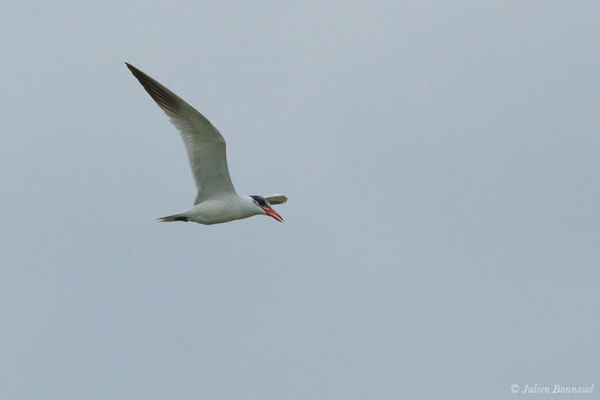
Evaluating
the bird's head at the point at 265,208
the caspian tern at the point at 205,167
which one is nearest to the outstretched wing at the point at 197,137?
the caspian tern at the point at 205,167

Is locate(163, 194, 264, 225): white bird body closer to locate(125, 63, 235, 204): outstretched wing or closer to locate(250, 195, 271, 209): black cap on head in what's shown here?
locate(125, 63, 235, 204): outstretched wing

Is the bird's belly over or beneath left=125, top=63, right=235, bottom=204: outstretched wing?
beneath

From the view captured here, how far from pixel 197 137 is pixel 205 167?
2.18 feet

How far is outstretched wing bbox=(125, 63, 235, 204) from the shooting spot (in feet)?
63.5

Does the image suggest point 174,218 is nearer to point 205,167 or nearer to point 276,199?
point 205,167

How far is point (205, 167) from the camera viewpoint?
65.7ft

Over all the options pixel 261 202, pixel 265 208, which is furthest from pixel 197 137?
pixel 265 208

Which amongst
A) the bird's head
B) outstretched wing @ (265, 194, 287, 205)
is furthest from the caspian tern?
Result: outstretched wing @ (265, 194, 287, 205)

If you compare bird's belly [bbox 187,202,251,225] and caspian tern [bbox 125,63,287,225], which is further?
bird's belly [bbox 187,202,251,225]

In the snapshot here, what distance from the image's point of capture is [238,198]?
2036 centimetres

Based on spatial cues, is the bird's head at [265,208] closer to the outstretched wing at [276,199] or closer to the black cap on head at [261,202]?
the black cap on head at [261,202]

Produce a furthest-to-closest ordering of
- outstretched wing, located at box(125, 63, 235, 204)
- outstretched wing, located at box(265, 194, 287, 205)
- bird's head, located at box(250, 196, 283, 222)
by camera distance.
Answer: outstretched wing, located at box(265, 194, 287, 205) < bird's head, located at box(250, 196, 283, 222) < outstretched wing, located at box(125, 63, 235, 204)

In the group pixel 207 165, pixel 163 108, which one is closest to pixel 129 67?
pixel 163 108

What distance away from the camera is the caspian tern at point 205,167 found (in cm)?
1941
